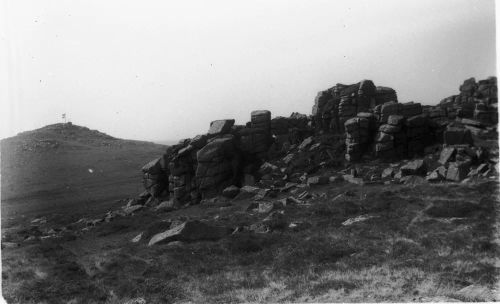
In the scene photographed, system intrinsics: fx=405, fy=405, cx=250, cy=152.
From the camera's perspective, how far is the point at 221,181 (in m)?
47.3

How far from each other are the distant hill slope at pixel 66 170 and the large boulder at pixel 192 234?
112 ft

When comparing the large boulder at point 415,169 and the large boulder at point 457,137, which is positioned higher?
the large boulder at point 457,137

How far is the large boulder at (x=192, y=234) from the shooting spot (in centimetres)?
2459

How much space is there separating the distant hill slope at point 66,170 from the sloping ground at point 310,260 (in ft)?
111

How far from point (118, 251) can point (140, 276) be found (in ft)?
21.8

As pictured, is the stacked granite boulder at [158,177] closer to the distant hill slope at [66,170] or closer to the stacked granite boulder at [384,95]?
the distant hill slope at [66,170]

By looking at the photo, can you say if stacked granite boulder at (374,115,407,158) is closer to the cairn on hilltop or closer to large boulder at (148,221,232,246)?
the cairn on hilltop

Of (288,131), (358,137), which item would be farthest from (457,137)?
(288,131)

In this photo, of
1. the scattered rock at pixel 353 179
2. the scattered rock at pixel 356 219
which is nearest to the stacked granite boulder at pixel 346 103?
the scattered rock at pixel 353 179

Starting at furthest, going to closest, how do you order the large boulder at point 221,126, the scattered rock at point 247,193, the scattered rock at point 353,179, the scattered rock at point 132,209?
the large boulder at point 221,126, the scattered rock at point 132,209, the scattered rock at point 247,193, the scattered rock at point 353,179

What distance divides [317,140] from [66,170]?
62252 millimetres

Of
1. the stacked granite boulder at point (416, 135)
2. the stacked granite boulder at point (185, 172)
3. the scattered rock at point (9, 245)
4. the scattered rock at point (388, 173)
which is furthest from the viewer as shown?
the stacked granite boulder at point (185, 172)

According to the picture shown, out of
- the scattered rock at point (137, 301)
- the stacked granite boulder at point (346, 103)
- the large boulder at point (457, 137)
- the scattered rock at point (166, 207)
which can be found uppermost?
the stacked granite boulder at point (346, 103)

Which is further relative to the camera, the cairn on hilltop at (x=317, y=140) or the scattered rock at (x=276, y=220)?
the cairn on hilltop at (x=317, y=140)
